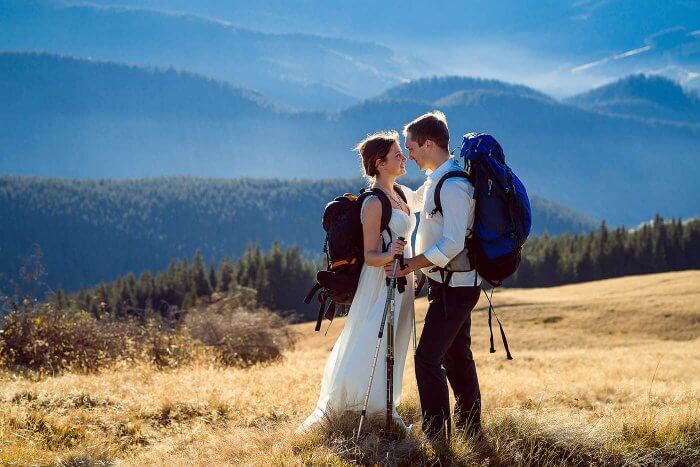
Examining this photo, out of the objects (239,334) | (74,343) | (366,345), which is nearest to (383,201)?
(366,345)

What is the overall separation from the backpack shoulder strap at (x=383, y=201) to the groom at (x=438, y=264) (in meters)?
0.32

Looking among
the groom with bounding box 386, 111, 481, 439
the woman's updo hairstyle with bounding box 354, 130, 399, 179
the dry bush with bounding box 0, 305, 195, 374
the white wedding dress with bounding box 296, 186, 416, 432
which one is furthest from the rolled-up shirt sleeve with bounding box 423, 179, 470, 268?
the dry bush with bounding box 0, 305, 195, 374

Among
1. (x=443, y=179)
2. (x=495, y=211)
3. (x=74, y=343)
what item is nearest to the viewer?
(x=495, y=211)

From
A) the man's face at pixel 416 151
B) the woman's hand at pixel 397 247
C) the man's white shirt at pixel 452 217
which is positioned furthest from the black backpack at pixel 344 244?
the man's white shirt at pixel 452 217

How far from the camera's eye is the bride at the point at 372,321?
6.82 metres

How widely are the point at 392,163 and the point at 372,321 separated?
1.51 meters

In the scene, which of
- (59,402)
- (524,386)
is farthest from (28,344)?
(524,386)

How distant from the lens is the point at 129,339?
46.9ft

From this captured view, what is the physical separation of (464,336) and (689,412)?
2509 millimetres

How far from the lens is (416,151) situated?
6402 mm

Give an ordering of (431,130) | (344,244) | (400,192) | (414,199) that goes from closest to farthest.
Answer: (431,130) → (344,244) → (400,192) → (414,199)

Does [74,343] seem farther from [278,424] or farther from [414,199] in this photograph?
[414,199]

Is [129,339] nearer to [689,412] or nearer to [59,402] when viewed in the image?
[59,402]

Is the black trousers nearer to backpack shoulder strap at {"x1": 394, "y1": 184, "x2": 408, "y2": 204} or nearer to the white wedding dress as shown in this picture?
the white wedding dress
